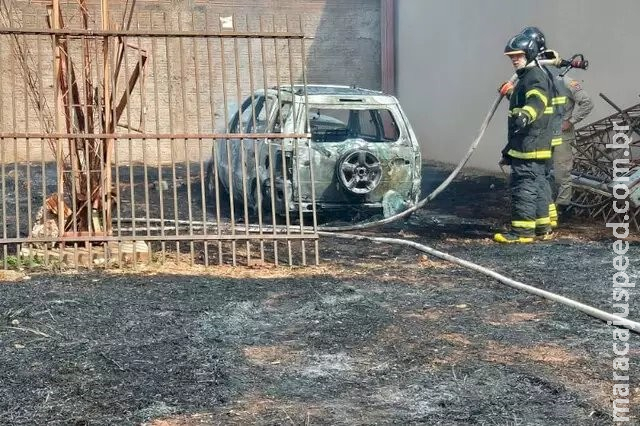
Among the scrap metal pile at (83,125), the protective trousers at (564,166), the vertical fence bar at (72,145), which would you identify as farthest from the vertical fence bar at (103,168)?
the protective trousers at (564,166)

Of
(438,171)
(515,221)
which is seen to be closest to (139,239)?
(515,221)

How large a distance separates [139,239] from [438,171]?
890 centimetres

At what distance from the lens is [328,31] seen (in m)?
17.4

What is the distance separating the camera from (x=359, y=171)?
8805 millimetres

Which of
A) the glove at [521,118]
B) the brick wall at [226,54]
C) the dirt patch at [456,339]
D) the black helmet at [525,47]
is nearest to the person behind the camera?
the dirt patch at [456,339]

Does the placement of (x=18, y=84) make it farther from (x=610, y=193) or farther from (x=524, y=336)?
(x=524, y=336)

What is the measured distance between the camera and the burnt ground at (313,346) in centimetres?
379

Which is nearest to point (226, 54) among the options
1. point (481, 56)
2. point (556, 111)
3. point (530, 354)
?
point (481, 56)

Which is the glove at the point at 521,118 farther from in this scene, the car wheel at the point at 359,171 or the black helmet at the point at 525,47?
the car wheel at the point at 359,171

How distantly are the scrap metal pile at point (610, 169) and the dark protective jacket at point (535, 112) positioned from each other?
3.09 ft

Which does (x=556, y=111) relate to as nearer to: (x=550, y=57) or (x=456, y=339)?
(x=550, y=57)

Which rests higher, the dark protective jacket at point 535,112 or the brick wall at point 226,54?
the brick wall at point 226,54

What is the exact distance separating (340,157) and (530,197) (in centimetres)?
205

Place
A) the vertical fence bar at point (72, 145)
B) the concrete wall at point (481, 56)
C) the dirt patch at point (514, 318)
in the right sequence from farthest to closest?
the concrete wall at point (481, 56) → the vertical fence bar at point (72, 145) → the dirt patch at point (514, 318)
